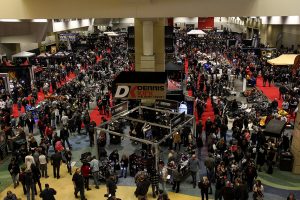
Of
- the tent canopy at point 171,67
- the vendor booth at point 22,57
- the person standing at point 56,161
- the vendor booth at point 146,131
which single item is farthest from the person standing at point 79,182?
the vendor booth at point 22,57

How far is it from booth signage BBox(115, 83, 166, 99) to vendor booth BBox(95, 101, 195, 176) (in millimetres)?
509

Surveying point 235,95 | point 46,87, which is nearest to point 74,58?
point 46,87

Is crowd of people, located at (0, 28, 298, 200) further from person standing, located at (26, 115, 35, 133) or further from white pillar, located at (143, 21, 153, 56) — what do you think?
white pillar, located at (143, 21, 153, 56)

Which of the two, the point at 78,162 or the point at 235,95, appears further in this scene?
the point at 235,95

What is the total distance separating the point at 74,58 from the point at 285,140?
25.6m

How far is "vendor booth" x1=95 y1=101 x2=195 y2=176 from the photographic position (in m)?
11.8

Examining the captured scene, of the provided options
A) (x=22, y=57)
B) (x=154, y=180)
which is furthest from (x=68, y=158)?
(x=22, y=57)

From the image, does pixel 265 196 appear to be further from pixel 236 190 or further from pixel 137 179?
pixel 137 179

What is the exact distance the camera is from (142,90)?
47.8ft

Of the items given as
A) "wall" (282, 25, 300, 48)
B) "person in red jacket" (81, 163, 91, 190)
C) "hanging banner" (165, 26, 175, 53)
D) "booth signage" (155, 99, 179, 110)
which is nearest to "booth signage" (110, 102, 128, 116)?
"booth signage" (155, 99, 179, 110)

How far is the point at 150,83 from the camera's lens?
14.5m

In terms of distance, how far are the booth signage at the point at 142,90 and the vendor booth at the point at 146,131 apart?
1.67 feet

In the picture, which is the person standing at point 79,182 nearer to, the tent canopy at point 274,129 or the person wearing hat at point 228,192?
the person wearing hat at point 228,192

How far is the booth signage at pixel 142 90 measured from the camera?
14508mm
